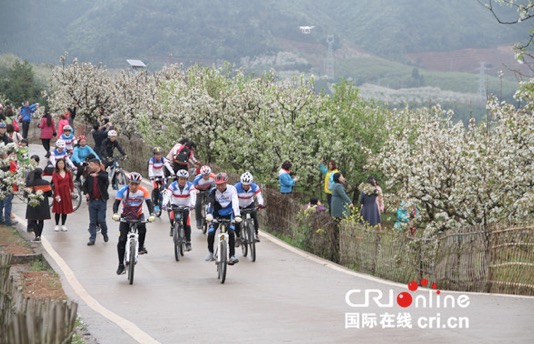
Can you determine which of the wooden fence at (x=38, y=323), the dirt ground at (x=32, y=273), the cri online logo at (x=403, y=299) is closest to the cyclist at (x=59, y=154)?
the dirt ground at (x=32, y=273)

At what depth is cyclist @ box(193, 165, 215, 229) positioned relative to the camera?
906 inches

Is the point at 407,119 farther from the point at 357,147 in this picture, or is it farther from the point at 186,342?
the point at 186,342

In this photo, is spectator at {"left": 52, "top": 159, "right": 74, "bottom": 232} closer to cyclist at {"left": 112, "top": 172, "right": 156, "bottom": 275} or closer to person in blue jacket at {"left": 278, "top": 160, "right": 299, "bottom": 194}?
cyclist at {"left": 112, "top": 172, "right": 156, "bottom": 275}

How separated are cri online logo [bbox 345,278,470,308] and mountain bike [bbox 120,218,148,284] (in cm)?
374

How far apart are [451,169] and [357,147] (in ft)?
50.7

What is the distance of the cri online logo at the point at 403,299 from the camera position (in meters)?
15.0

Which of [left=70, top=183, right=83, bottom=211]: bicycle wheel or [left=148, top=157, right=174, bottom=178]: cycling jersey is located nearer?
[left=148, top=157, right=174, bottom=178]: cycling jersey

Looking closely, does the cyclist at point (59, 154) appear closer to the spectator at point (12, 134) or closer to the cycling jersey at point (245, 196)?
the spectator at point (12, 134)

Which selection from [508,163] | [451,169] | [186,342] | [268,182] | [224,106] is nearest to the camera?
[186,342]

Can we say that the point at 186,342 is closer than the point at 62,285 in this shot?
Yes

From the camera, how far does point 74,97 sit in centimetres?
5156

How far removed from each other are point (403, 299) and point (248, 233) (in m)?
5.55

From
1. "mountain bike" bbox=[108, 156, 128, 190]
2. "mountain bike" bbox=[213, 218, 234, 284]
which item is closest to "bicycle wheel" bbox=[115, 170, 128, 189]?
"mountain bike" bbox=[108, 156, 128, 190]

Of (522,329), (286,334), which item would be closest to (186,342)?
(286,334)
